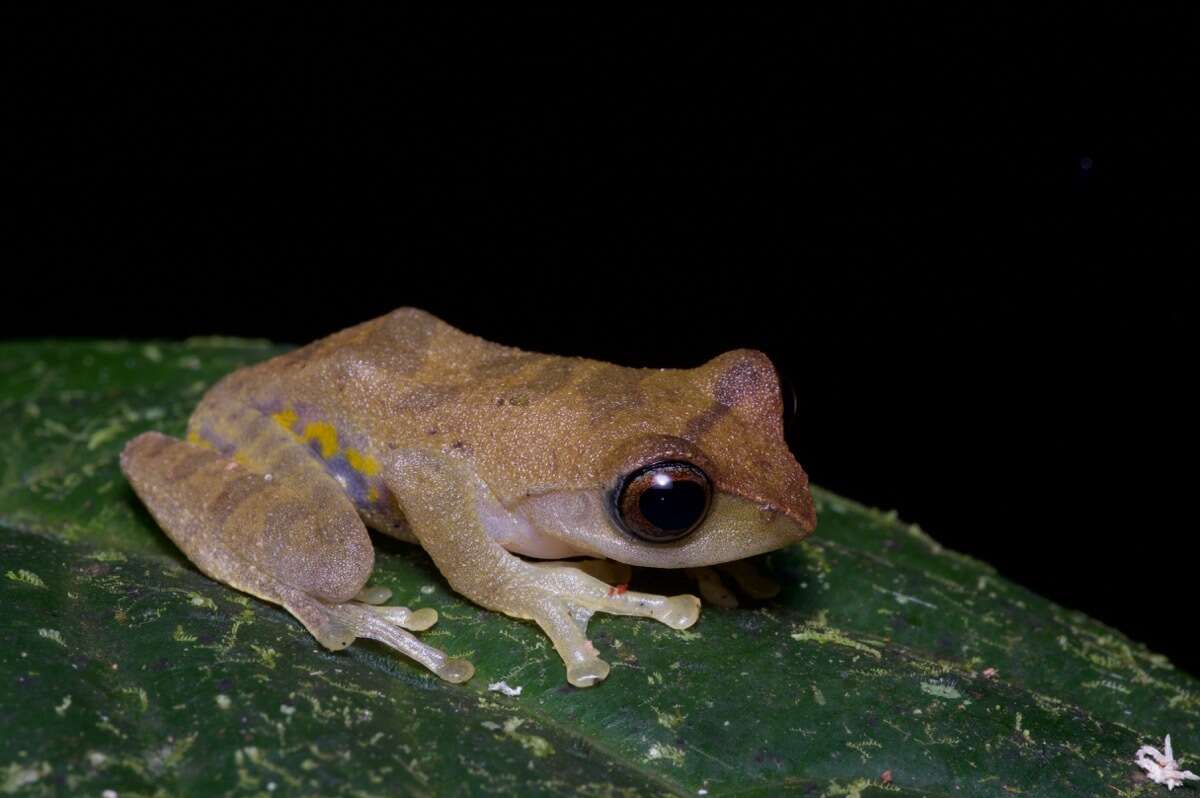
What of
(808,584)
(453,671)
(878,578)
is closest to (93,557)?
(453,671)

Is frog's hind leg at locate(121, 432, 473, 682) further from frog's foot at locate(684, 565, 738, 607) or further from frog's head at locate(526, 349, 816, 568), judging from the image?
frog's foot at locate(684, 565, 738, 607)

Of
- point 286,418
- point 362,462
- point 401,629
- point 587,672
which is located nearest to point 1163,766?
point 587,672

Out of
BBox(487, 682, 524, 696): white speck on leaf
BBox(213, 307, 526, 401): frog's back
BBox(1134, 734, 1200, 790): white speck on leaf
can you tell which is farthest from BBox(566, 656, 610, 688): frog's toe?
BBox(1134, 734, 1200, 790): white speck on leaf

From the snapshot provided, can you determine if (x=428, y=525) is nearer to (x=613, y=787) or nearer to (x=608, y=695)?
(x=608, y=695)

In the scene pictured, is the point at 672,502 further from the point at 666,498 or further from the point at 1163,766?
the point at 1163,766

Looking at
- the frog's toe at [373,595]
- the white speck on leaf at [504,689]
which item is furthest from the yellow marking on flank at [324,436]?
the white speck on leaf at [504,689]

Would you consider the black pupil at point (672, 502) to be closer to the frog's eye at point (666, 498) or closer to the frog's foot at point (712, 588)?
the frog's eye at point (666, 498)

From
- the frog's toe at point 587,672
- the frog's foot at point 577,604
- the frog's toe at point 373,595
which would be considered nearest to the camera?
the frog's toe at point 587,672
